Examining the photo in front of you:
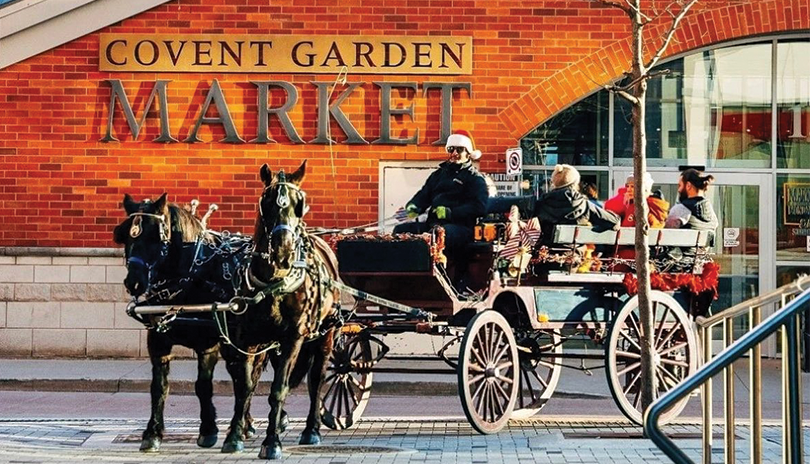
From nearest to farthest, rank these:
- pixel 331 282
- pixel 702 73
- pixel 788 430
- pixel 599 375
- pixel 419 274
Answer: pixel 788 430, pixel 331 282, pixel 419 274, pixel 599 375, pixel 702 73

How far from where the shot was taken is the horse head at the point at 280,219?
946cm

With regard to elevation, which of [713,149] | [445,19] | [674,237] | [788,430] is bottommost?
[788,430]

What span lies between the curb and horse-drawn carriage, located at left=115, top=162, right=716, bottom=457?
10.6 ft

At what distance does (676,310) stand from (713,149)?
7.18 metres

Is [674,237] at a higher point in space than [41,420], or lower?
higher

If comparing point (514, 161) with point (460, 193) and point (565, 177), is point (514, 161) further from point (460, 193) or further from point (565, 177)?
point (460, 193)

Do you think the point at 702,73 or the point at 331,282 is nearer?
the point at 331,282

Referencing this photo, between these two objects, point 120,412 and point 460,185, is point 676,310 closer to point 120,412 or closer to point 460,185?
point 460,185

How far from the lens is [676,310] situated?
1190 centimetres

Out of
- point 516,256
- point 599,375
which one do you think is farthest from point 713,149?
point 516,256

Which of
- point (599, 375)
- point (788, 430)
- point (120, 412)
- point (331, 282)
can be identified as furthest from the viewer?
point (599, 375)

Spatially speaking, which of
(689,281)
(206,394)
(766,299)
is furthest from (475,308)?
(766,299)

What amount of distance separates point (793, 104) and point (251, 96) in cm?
699

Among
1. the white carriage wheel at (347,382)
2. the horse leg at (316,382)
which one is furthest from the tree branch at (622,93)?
the white carriage wheel at (347,382)
